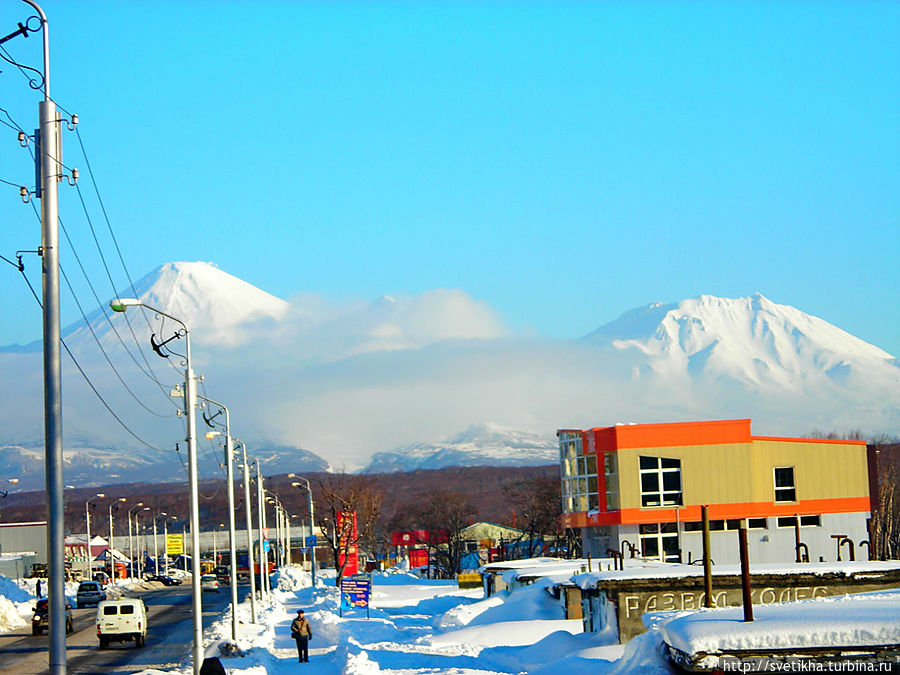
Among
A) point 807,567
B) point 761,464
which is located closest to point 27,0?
point 807,567

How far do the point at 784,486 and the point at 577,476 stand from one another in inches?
518

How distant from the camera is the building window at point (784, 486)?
72625mm

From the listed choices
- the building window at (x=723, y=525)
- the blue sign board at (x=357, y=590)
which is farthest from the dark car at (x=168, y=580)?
the blue sign board at (x=357, y=590)

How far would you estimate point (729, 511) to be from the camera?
7044 cm

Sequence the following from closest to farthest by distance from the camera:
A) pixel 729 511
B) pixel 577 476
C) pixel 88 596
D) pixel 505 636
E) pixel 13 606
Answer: pixel 505 636, pixel 13 606, pixel 729 511, pixel 577 476, pixel 88 596

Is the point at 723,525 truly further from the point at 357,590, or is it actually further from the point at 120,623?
the point at 120,623

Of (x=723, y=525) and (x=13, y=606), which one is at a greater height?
(x=723, y=525)

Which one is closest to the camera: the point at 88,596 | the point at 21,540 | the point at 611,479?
the point at 611,479

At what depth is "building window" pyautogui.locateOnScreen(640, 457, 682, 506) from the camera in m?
70.6

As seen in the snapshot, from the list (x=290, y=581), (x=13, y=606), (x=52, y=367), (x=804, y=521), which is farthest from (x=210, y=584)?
(x=52, y=367)

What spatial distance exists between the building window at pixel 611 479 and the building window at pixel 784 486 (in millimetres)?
10657

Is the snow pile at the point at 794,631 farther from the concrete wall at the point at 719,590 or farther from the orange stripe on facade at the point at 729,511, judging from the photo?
the orange stripe on facade at the point at 729,511

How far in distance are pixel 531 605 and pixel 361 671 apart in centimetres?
1256

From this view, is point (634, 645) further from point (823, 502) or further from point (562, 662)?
point (823, 502)
